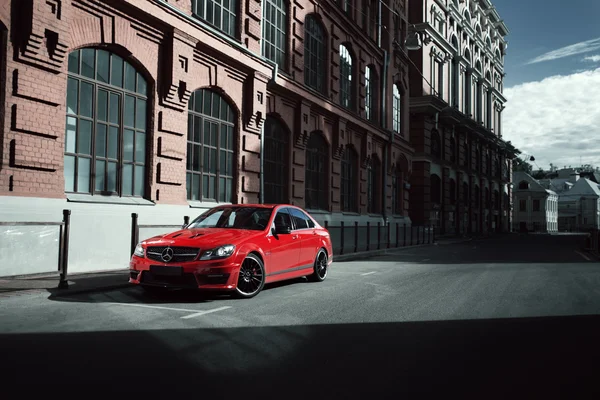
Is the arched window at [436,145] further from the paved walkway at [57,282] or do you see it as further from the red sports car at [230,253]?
the paved walkway at [57,282]

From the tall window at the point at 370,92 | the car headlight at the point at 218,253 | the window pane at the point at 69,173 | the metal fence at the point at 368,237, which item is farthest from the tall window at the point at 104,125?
the tall window at the point at 370,92

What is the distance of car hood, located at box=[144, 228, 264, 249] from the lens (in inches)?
321

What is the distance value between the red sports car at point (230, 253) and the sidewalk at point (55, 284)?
0.94 m

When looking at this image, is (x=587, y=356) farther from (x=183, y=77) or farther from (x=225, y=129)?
(x=225, y=129)

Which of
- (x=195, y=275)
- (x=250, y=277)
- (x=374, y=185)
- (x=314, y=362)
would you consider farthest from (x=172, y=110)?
(x=374, y=185)

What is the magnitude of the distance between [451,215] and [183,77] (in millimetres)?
34884

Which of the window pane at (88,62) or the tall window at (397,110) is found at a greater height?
the tall window at (397,110)

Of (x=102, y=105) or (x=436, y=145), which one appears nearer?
(x=102, y=105)

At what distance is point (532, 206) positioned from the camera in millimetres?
96188

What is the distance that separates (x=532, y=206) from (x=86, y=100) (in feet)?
311

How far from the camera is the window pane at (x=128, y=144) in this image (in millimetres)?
13508

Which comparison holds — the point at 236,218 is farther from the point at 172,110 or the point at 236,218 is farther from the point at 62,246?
the point at 172,110

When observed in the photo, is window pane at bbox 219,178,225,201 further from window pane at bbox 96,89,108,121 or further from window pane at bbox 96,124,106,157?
window pane at bbox 96,89,108,121

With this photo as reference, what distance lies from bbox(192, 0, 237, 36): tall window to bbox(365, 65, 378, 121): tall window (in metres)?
12.4
